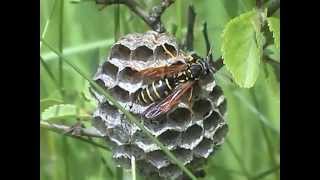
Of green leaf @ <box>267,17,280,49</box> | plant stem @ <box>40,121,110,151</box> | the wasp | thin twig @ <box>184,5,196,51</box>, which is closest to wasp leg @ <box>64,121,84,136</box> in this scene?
plant stem @ <box>40,121,110,151</box>

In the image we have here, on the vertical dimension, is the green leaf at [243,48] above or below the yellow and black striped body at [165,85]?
above

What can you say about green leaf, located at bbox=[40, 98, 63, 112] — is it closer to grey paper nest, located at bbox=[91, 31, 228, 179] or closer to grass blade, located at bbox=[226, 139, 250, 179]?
grey paper nest, located at bbox=[91, 31, 228, 179]

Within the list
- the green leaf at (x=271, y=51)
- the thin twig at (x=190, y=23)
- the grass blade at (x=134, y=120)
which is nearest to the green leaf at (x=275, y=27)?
the green leaf at (x=271, y=51)

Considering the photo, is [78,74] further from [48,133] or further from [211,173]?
[211,173]

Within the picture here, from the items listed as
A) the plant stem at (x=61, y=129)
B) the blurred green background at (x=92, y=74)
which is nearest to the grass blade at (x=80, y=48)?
the blurred green background at (x=92, y=74)

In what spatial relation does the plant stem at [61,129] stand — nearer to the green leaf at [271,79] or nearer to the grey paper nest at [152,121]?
the grey paper nest at [152,121]

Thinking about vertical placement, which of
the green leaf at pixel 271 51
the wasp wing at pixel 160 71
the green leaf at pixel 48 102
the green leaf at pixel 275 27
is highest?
the green leaf at pixel 275 27
